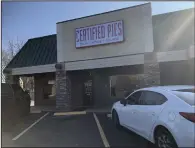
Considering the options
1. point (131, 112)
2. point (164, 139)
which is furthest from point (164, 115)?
point (131, 112)

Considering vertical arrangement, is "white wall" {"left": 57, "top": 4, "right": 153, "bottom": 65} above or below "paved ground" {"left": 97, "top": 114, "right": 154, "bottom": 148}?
above

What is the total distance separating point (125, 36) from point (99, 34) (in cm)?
149

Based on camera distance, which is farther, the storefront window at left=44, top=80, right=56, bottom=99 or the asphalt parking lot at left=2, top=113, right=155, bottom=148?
the storefront window at left=44, top=80, right=56, bottom=99

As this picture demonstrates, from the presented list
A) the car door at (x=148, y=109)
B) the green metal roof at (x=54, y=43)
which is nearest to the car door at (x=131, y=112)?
the car door at (x=148, y=109)

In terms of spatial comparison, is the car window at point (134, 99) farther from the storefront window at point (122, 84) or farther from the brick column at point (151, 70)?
the storefront window at point (122, 84)

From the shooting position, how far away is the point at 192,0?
770 centimetres

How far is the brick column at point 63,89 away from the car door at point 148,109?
335 inches

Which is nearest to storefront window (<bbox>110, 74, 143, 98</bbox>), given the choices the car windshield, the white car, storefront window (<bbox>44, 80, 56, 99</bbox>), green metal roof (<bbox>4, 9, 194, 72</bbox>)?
green metal roof (<bbox>4, 9, 194, 72</bbox>)

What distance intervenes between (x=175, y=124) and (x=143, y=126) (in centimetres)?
136

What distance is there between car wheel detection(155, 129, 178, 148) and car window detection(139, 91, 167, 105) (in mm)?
688

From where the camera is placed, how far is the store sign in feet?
42.2

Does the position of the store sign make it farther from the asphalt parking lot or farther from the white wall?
the asphalt parking lot

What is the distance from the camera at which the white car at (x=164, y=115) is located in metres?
4.80

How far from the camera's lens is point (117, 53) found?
1295 centimetres
